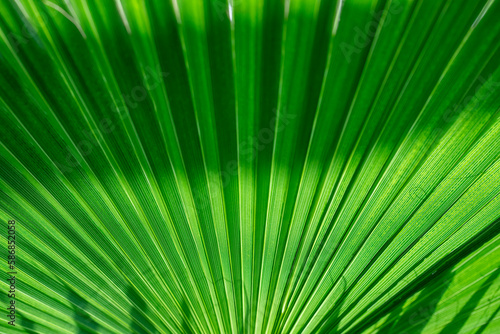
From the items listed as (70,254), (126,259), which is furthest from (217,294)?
(70,254)

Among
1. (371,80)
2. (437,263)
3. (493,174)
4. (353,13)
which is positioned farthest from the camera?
(437,263)

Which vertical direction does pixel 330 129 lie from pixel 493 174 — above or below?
above

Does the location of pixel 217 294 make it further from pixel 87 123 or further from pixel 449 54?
pixel 449 54

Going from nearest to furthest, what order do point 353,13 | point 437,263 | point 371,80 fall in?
point 353,13 < point 371,80 < point 437,263

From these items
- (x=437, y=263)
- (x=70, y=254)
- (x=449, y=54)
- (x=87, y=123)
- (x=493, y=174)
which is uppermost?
(x=87, y=123)

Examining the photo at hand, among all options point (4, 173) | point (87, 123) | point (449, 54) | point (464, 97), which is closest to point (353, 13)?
point (449, 54)

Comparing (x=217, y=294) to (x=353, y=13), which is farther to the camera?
(x=217, y=294)
